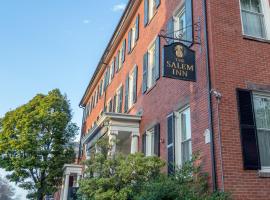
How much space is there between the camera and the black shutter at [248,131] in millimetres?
6664

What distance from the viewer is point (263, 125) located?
24.0ft

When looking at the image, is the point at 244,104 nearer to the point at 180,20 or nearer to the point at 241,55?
the point at 241,55

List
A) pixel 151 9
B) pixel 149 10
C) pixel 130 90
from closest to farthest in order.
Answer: pixel 151 9 < pixel 149 10 < pixel 130 90

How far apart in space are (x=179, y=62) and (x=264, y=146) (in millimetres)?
2906

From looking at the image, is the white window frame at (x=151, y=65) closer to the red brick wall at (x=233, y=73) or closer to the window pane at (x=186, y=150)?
the window pane at (x=186, y=150)

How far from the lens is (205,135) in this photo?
7.12 m

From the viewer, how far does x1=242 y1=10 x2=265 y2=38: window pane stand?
829cm

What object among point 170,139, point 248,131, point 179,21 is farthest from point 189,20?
point 248,131

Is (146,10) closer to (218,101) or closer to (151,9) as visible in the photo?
(151,9)

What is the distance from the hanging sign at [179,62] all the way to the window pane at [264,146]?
2147 millimetres

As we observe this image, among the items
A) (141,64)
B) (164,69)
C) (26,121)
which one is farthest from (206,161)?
(26,121)

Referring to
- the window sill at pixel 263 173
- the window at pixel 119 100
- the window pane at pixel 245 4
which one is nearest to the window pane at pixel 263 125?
the window sill at pixel 263 173

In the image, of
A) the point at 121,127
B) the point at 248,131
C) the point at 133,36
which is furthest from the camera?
the point at 133,36

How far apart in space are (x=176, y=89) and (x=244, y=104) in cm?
253
